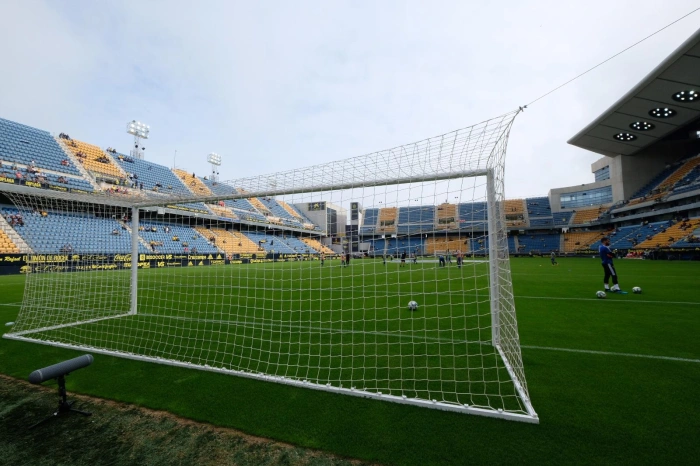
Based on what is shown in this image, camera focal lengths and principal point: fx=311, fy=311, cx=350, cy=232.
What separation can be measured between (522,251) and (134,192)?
46191 millimetres

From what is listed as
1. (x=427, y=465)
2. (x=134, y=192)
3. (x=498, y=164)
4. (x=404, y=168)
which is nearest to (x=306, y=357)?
(x=427, y=465)

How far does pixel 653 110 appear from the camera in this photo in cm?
2453

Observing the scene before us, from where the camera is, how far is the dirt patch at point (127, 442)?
2.09 metres

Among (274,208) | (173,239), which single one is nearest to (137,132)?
(173,239)

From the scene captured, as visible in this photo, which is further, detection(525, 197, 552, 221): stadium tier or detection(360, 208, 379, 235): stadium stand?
detection(525, 197, 552, 221): stadium tier

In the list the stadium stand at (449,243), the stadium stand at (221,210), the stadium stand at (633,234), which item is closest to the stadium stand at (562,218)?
the stadium stand at (633,234)

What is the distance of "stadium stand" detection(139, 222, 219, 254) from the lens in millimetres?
22984

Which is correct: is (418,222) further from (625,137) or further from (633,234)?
(633,234)

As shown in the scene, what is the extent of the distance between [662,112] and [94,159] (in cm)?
4783

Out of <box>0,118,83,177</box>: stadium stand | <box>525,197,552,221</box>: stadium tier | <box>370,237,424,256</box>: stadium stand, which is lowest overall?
<box>370,237,424,256</box>: stadium stand

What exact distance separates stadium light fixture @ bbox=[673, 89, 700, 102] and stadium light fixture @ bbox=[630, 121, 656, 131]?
4.44 metres

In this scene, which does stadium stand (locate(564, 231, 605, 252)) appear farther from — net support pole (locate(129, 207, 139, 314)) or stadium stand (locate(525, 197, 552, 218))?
net support pole (locate(129, 207, 139, 314))

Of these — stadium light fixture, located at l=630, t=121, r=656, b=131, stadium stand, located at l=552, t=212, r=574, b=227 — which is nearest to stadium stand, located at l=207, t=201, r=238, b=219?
stadium light fixture, located at l=630, t=121, r=656, b=131

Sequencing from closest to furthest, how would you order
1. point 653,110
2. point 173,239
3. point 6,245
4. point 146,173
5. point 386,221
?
point 386,221 → point 6,245 → point 173,239 → point 653,110 → point 146,173
